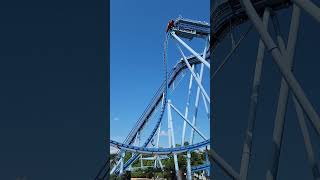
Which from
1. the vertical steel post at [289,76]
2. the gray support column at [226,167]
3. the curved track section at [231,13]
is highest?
the curved track section at [231,13]

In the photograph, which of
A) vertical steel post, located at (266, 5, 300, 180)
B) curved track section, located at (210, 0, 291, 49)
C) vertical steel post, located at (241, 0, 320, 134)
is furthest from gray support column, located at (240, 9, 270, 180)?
vertical steel post, located at (241, 0, 320, 134)

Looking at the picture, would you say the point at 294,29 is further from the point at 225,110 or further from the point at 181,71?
the point at 181,71

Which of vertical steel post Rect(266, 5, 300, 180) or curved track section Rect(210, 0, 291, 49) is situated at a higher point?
curved track section Rect(210, 0, 291, 49)

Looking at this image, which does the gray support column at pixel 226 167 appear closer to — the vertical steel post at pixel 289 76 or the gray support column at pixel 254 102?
the gray support column at pixel 254 102

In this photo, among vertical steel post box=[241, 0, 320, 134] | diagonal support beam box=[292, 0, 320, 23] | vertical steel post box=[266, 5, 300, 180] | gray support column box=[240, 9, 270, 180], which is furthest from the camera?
gray support column box=[240, 9, 270, 180]

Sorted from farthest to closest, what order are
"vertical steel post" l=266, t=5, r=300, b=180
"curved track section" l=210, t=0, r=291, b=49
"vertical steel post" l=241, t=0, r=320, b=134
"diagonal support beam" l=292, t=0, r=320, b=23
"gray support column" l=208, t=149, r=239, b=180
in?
"curved track section" l=210, t=0, r=291, b=49 < "gray support column" l=208, t=149, r=239, b=180 < "vertical steel post" l=266, t=5, r=300, b=180 < "vertical steel post" l=241, t=0, r=320, b=134 < "diagonal support beam" l=292, t=0, r=320, b=23

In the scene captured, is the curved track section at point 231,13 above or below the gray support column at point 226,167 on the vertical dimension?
above

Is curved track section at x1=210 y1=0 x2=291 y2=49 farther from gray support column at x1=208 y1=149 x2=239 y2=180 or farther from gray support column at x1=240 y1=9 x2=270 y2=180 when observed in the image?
gray support column at x1=208 y1=149 x2=239 y2=180

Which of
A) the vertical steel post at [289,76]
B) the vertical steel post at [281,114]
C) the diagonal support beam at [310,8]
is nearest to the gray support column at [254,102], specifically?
the vertical steel post at [281,114]

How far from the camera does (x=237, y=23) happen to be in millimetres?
10844

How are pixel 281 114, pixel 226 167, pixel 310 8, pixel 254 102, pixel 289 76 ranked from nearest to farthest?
1. pixel 310 8
2. pixel 289 76
3. pixel 281 114
4. pixel 226 167
5. pixel 254 102

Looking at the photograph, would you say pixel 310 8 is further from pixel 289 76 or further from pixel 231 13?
pixel 231 13

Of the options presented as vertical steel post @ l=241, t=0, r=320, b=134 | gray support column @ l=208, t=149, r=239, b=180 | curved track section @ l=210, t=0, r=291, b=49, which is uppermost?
curved track section @ l=210, t=0, r=291, b=49

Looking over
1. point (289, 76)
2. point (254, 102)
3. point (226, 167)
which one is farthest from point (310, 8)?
point (254, 102)
